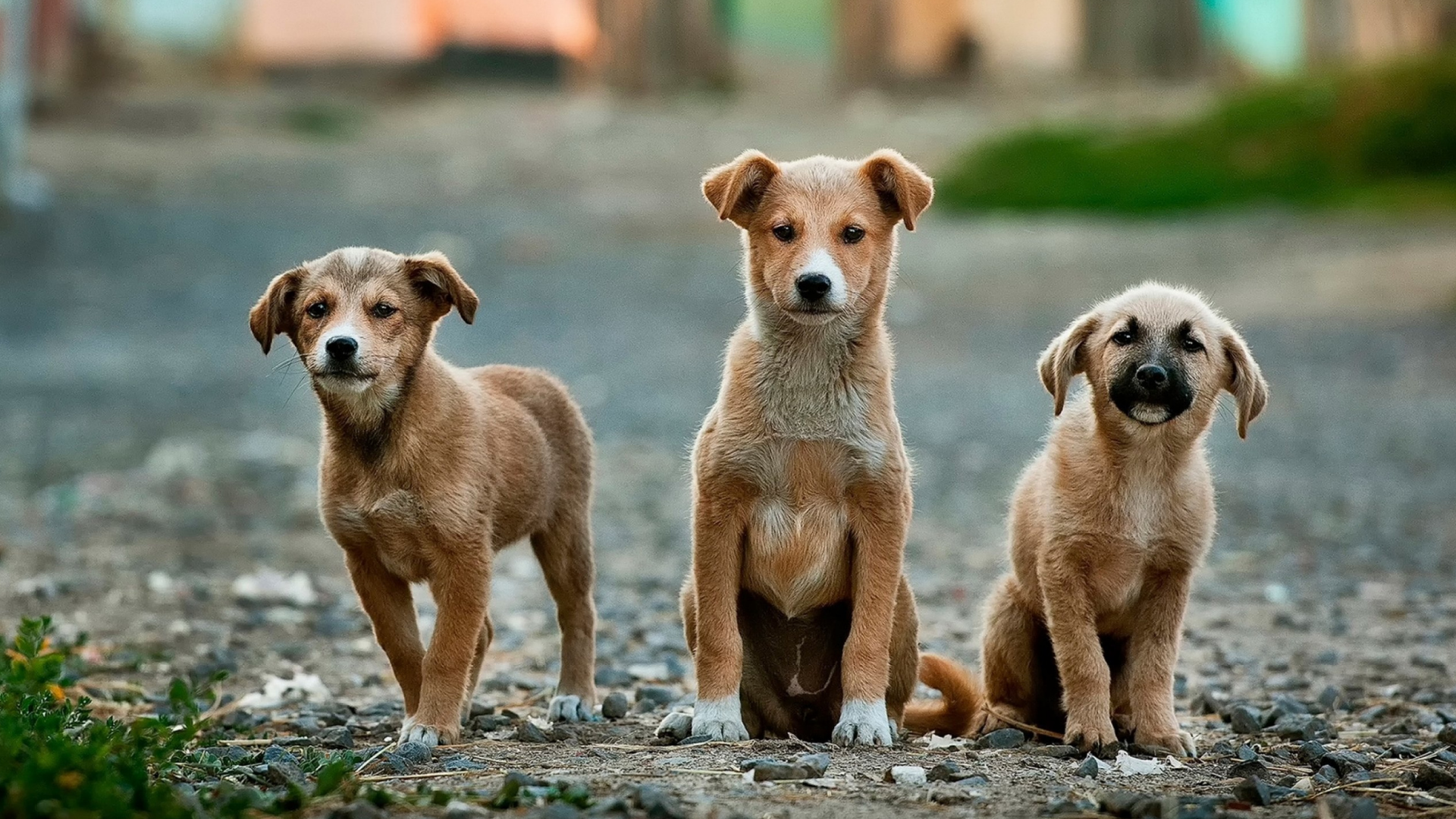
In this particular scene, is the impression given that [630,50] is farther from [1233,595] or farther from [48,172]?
[1233,595]

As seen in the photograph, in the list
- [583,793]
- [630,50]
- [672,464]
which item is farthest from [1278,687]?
[630,50]

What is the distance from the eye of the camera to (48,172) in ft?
78.8

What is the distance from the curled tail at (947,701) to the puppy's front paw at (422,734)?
65.3 inches

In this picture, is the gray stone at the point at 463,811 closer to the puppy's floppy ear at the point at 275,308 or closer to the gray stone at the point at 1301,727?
the puppy's floppy ear at the point at 275,308

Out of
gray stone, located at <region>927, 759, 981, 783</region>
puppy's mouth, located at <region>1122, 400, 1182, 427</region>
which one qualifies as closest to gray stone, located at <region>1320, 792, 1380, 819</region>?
gray stone, located at <region>927, 759, 981, 783</region>

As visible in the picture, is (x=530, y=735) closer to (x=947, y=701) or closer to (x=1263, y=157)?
(x=947, y=701)

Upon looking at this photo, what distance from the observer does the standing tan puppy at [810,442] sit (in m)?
5.45

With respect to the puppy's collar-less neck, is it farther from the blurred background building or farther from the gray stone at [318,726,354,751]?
the blurred background building

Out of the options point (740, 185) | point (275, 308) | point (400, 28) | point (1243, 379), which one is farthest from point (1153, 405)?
point (400, 28)

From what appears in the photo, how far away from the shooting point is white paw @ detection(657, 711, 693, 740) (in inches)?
218

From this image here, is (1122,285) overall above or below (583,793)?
above

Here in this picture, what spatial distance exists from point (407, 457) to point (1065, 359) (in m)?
2.08

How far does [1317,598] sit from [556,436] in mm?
4223

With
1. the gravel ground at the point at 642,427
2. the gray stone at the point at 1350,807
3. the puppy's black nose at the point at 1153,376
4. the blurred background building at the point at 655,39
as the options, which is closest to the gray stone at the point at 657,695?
the gravel ground at the point at 642,427
